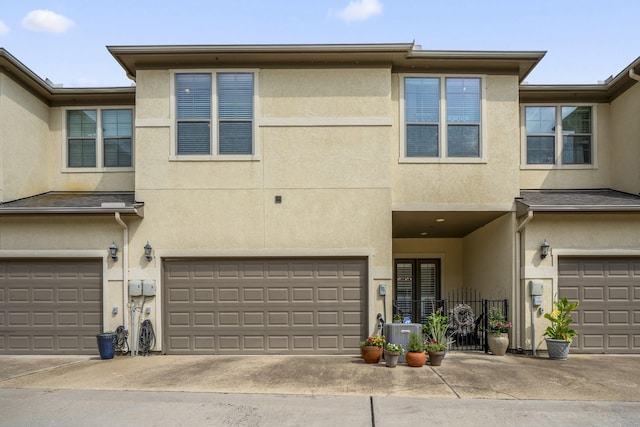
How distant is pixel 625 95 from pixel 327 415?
10.8m

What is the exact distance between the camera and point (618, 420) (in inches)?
260

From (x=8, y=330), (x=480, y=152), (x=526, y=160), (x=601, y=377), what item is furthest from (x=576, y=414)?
(x=8, y=330)

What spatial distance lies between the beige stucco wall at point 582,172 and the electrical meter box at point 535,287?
2.87m

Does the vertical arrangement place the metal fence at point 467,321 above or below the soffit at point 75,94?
below

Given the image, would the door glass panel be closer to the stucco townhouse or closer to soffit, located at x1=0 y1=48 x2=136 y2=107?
the stucco townhouse

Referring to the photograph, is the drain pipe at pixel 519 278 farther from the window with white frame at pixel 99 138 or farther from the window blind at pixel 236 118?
the window with white frame at pixel 99 138

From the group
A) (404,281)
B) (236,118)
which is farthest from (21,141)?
(404,281)

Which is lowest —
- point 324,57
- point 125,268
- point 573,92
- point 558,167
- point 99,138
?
point 125,268

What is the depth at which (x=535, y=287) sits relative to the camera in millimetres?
11078

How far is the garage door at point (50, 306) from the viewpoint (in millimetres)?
11188

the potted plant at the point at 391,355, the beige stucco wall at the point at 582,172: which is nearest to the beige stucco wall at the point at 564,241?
the beige stucco wall at the point at 582,172

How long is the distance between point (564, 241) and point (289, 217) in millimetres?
6009

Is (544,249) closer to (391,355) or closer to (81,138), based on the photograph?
(391,355)

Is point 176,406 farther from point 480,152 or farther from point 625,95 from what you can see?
point 625,95
